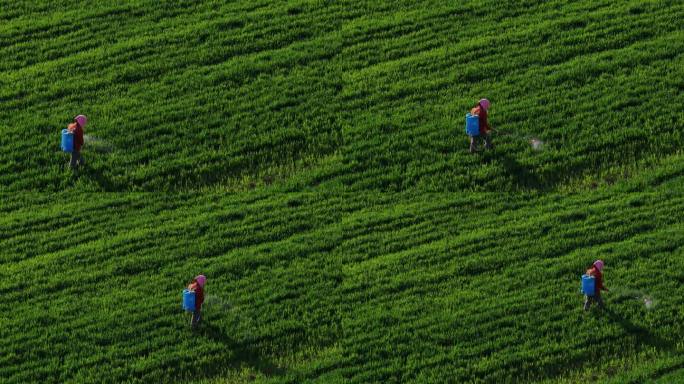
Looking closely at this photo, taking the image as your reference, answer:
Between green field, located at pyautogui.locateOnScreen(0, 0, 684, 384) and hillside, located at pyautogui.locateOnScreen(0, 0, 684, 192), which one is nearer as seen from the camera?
green field, located at pyautogui.locateOnScreen(0, 0, 684, 384)

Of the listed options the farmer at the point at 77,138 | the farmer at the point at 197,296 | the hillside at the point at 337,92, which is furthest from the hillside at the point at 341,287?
the farmer at the point at 77,138

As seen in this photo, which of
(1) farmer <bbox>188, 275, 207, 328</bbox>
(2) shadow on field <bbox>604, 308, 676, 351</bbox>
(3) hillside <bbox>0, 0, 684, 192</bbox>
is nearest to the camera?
(2) shadow on field <bbox>604, 308, 676, 351</bbox>

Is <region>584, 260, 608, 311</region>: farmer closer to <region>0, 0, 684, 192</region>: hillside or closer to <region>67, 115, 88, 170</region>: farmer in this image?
<region>0, 0, 684, 192</region>: hillside

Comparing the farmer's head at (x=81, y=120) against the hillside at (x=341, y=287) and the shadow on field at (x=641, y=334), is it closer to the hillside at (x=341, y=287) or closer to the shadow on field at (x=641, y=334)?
Result: the hillside at (x=341, y=287)

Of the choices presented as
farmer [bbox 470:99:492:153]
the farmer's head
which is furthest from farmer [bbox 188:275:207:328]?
farmer [bbox 470:99:492:153]

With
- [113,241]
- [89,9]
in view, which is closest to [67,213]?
[113,241]

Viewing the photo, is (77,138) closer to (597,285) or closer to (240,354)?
(240,354)
